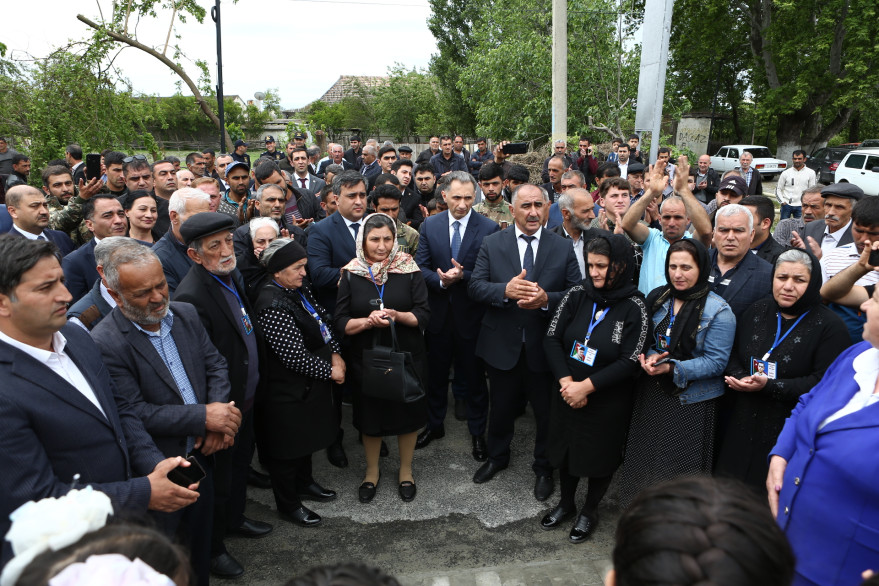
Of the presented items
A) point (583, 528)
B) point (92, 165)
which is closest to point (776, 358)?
point (583, 528)

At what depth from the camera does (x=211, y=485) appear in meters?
2.95

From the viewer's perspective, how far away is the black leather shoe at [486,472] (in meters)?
4.20

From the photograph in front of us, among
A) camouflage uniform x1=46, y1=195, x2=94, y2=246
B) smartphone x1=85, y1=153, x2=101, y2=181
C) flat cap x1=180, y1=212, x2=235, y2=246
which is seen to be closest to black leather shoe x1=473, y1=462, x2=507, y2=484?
flat cap x1=180, y1=212, x2=235, y2=246

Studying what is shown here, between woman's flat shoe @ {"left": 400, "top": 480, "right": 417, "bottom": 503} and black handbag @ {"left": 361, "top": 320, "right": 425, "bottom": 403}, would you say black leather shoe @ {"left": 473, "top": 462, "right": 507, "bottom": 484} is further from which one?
black handbag @ {"left": 361, "top": 320, "right": 425, "bottom": 403}

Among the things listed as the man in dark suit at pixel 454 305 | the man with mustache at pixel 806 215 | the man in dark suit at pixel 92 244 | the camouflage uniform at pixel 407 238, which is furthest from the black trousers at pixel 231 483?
the man with mustache at pixel 806 215

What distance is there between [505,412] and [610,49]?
1374cm

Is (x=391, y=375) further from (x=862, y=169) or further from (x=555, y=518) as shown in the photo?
(x=862, y=169)

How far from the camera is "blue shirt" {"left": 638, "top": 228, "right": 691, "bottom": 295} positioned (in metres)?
4.10

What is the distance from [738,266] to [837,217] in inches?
62.7

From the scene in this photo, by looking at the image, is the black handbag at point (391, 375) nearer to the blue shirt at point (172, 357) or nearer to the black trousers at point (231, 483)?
the black trousers at point (231, 483)

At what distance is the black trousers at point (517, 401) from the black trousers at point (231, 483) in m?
1.72

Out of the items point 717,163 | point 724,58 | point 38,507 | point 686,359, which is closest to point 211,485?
point 38,507

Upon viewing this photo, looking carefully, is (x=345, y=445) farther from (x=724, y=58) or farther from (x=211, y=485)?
(x=724, y=58)

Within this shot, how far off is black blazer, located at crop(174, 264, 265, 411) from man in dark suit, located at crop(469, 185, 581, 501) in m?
1.68
